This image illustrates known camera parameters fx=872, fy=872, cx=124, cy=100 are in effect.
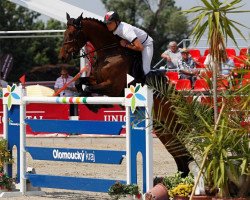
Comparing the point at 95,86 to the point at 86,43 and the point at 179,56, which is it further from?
the point at 179,56

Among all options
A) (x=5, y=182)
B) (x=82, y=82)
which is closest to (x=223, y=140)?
(x=5, y=182)

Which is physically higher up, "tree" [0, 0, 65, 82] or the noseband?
"tree" [0, 0, 65, 82]

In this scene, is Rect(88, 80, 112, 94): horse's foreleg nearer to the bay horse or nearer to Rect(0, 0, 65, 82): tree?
the bay horse

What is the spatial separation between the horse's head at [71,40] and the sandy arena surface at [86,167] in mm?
1703

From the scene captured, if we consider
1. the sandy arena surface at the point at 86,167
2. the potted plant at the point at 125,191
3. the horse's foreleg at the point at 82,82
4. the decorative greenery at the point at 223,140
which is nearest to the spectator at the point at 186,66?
the sandy arena surface at the point at 86,167

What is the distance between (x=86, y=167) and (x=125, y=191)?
4.47 metres

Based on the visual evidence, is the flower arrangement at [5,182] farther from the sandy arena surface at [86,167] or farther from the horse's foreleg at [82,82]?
the horse's foreleg at [82,82]

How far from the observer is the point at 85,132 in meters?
9.88

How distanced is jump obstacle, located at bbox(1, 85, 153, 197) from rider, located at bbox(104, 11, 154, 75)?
5.55 ft

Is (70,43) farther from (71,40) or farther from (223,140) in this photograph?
(223,140)

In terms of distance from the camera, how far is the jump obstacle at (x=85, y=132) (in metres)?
9.03

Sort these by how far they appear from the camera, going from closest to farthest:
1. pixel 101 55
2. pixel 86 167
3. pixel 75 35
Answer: pixel 75 35 < pixel 101 55 < pixel 86 167

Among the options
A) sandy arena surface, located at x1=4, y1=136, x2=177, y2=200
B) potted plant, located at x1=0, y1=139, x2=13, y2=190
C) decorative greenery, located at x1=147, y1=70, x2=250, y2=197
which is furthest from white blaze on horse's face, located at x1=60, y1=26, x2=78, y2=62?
decorative greenery, located at x1=147, y1=70, x2=250, y2=197

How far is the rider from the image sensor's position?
37.8ft
